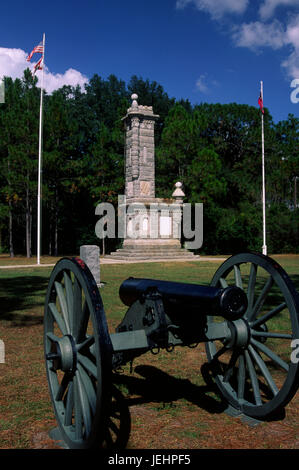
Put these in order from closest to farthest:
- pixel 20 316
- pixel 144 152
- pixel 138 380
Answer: pixel 138 380 → pixel 20 316 → pixel 144 152

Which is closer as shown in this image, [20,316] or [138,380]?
[138,380]

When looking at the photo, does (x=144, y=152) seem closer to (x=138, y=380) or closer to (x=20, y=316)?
(x=20, y=316)

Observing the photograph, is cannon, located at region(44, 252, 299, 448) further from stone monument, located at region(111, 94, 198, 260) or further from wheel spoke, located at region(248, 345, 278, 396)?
stone monument, located at region(111, 94, 198, 260)

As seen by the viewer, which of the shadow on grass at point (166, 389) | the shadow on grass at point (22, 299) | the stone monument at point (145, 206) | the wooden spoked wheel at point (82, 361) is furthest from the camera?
the stone monument at point (145, 206)

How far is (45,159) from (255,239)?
1708 centimetres

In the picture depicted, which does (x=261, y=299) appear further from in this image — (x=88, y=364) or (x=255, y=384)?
(x=88, y=364)

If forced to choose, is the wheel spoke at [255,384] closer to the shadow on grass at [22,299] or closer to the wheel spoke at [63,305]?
the wheel spoke at [63,305]

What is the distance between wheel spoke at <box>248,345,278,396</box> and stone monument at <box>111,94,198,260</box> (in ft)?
68.4

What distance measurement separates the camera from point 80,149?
42594 millimetres

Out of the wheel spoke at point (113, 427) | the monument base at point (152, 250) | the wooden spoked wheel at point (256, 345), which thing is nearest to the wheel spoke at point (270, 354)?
the wooden spoked wheel at point (256, 345)

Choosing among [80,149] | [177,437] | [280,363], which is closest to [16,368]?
[177,437]

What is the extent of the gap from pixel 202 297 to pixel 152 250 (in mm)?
21565

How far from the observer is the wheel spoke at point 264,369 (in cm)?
294

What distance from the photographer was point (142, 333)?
2.91m
